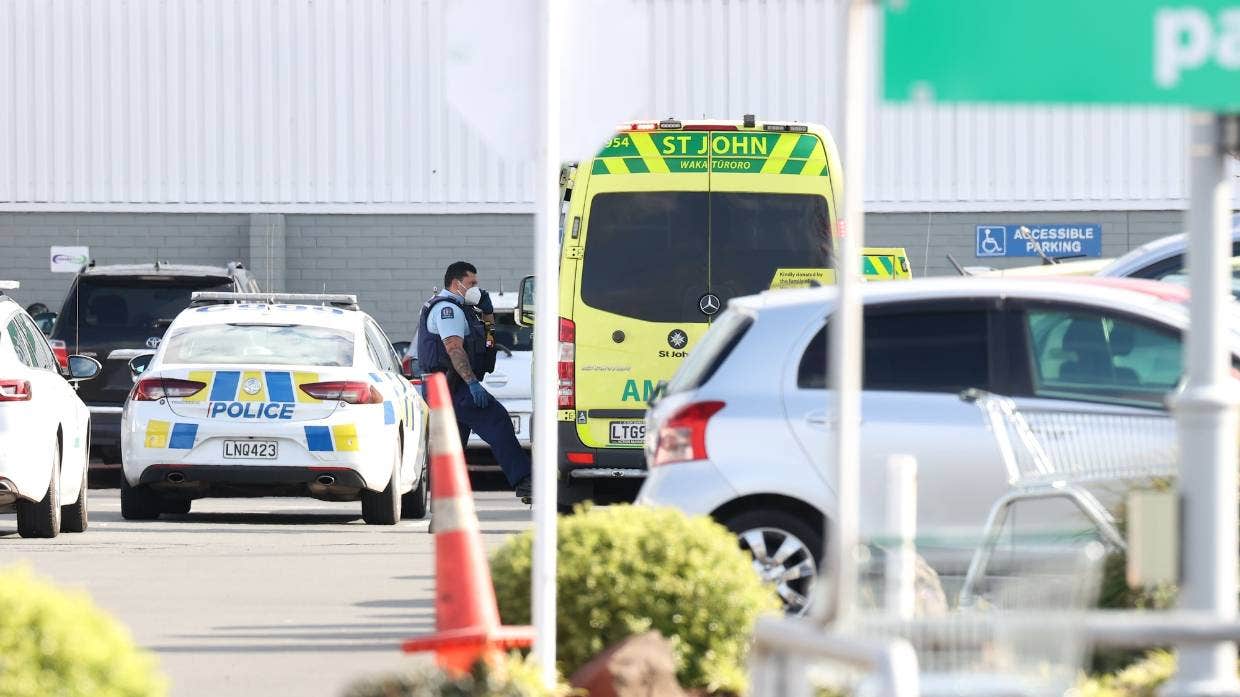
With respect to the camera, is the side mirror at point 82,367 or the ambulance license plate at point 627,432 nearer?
the ambulance license plate at point 627,432

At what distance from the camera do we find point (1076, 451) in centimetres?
757

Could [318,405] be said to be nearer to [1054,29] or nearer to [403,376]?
[403,376]

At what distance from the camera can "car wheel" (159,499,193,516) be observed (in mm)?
15648

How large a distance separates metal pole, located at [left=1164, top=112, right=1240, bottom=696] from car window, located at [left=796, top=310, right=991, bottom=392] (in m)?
3.82

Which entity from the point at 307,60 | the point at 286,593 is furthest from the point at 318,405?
the point at 307,60

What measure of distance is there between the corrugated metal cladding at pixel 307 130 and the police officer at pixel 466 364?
13.5 m

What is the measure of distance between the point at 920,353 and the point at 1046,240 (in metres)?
20.4

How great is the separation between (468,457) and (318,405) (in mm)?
5505

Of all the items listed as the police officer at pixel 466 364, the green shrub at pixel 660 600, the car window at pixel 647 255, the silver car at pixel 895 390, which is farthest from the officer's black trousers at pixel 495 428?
the green shrub at pixel 660 600

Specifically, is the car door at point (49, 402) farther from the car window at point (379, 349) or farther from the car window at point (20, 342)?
the car window at point (379, 349)

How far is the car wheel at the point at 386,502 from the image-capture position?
14945 mm

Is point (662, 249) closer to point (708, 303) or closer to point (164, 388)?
point (708, 303)

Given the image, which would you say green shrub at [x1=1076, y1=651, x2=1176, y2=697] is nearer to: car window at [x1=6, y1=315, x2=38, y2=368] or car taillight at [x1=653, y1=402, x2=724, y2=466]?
car taillight at [x1=653, y1=402, x2=724, y2=466]

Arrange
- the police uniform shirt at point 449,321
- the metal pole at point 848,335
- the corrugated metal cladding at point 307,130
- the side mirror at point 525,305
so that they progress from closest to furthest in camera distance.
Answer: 1. the metal pole at point 848,335
2. the police uniform shirt at point 449,321
3. the side mirror at point 525,305
4. the corrugated metal cladding at point 307,130
